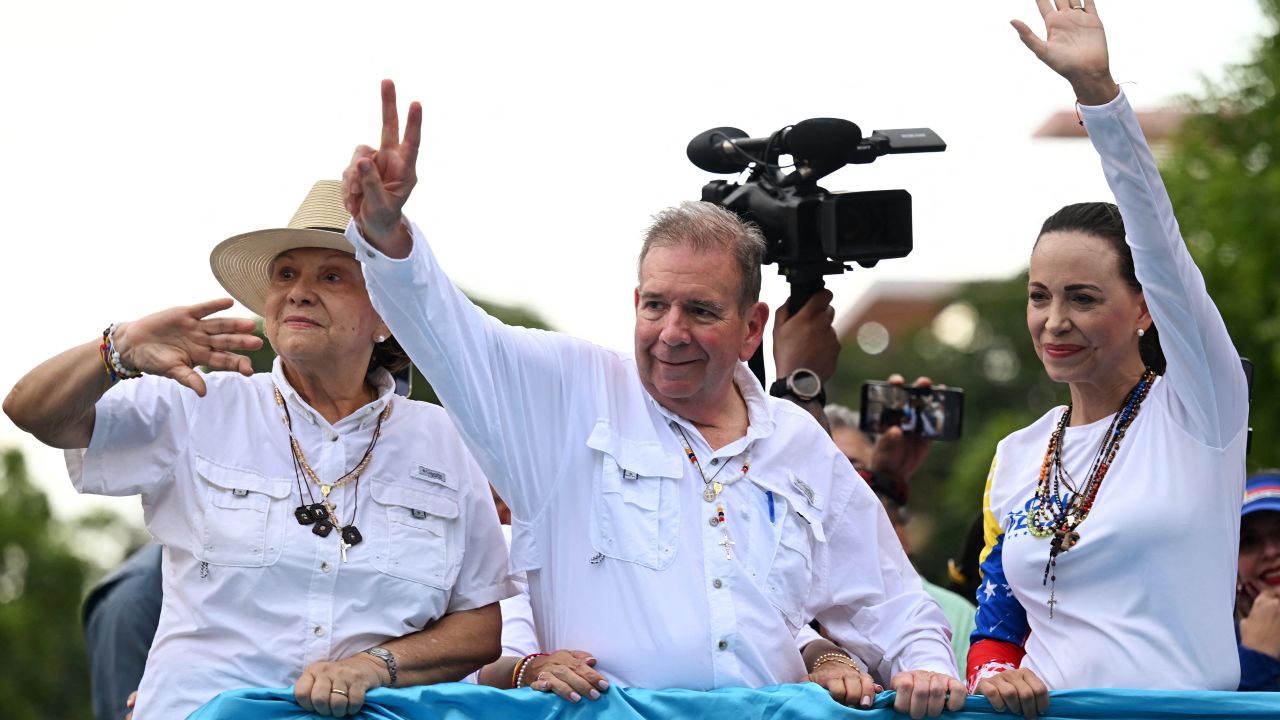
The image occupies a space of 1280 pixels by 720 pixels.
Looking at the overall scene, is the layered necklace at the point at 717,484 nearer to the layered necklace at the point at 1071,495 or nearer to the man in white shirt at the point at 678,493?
the man in white shirt at the point at 678,493

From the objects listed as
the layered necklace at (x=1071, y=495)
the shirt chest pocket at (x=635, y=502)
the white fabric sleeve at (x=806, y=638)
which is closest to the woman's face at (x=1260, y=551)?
the layered necklace at (x=1071, y=495)

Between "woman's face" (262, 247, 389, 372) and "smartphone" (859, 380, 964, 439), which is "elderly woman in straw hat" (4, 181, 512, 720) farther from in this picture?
"smartphone" (859, 380, 964, 439)

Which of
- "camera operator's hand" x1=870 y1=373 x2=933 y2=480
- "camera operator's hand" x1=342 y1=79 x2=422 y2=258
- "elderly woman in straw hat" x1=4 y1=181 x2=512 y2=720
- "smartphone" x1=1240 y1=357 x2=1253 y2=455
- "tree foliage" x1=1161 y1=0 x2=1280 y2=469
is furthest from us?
"tree foliage" x1=1161 y1=0 x2=1280 y2=469

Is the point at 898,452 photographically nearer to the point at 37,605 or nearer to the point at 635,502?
the point at 635,502

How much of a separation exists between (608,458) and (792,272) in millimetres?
1570

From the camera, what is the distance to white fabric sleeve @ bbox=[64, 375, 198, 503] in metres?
4.21

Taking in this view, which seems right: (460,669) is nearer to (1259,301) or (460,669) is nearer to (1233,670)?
(1233,670)

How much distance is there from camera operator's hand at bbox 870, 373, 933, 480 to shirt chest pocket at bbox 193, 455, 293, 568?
271 centimetres

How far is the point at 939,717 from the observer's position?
408 cm

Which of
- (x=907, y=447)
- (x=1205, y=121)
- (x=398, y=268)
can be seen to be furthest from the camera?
(x=1205, y=121)

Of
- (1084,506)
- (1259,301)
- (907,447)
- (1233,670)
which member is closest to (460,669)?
(1084,506)

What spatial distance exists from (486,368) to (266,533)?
2.30 feet

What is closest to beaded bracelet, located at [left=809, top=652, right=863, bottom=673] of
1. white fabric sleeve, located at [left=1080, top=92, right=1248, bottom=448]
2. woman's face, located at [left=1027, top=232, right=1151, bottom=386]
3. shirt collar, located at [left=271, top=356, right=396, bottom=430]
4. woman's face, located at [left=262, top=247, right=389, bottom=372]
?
→ woman's face, located at [left=1027, top=232, right=1151, bottom=386]

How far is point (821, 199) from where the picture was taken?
5.51 metres
